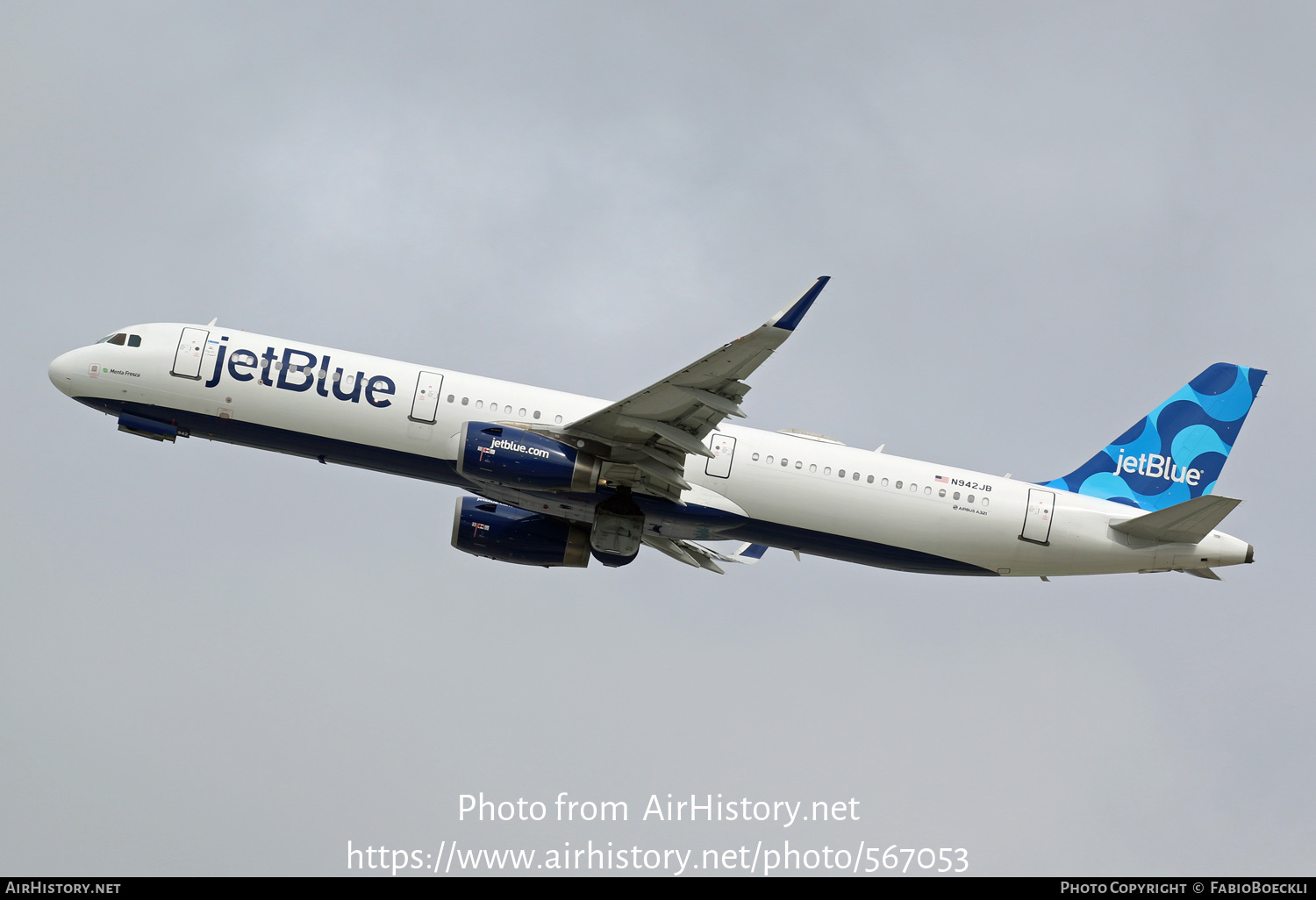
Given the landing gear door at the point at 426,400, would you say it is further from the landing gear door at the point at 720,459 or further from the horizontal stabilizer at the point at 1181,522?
the horizontal stabilizer at the point at 1181,522

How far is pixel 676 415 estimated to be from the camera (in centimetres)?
3494

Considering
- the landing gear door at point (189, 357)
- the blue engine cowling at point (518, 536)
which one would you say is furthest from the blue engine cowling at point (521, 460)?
the landing gear door at point (189, 357)

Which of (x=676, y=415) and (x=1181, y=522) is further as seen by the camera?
(x=1181, y=522)

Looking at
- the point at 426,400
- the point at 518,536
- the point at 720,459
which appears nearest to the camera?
the point at 426,400

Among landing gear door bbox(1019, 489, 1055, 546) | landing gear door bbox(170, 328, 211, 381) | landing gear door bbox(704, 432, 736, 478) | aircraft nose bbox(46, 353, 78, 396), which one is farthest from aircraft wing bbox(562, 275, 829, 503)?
aircraft nose bbox(46, 353, 78, 396)

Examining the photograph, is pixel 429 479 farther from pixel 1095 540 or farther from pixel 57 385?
pixel 1095 540

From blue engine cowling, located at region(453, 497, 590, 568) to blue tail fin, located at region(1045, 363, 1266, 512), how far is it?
1619 centimetres

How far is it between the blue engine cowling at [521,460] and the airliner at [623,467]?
0.21 feet

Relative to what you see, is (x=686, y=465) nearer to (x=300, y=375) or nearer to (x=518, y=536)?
(x=518, y=536)

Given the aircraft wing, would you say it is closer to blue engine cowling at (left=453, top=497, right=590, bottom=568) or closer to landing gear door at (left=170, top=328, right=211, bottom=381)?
blue engine cowling at (left=453, top=497, right=590, bottom=568)

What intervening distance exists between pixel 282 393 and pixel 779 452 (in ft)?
49.8

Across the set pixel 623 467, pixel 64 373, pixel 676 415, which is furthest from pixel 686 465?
pixel 64 373

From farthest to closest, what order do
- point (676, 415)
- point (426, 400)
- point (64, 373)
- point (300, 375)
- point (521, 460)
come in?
point (64, 373), point (300, 375), point (426, 400), point (521, 460), point (676, 415)

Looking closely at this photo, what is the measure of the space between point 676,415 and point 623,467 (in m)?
2.71
